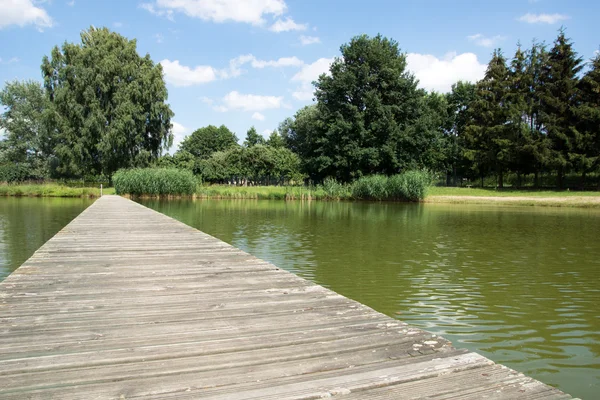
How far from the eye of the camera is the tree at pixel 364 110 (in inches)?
1521

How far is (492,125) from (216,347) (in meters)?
47.5

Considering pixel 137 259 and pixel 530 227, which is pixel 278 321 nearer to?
pixel 137 259

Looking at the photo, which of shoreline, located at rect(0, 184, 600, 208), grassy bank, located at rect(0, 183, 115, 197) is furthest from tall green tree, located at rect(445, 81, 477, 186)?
grassy bank, located at rect(0, 183, 115, 197)

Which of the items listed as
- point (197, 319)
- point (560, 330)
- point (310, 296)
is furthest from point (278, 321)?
point (560, 330)

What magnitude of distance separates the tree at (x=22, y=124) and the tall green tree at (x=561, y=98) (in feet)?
175

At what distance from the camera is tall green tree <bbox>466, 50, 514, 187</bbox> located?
4291cm

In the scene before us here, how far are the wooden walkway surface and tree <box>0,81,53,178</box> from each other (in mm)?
57971

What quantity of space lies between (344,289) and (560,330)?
8.64 ft

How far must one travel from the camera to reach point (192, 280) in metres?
4.41

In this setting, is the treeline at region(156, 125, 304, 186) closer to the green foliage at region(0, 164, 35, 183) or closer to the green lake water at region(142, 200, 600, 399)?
the green foliage at region(0, 164, 35, 183)

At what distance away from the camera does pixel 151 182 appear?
31.7m

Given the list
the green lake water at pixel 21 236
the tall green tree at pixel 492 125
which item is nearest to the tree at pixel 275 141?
the tall green tree at pixel 492 125

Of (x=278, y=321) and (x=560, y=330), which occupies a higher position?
(x=278, y=321)

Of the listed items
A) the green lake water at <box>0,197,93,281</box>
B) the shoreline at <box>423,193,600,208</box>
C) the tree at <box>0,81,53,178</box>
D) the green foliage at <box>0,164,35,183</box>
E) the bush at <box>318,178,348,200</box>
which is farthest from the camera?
the tree at <box>0,81,53,178</box>
